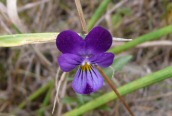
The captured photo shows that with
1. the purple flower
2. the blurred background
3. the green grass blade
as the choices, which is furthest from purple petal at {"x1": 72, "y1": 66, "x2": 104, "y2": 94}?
the blurred background

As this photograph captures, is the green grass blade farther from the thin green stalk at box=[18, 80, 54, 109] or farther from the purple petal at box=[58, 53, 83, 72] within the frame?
the thin green stalk at box=[18, 80, 54, 109]

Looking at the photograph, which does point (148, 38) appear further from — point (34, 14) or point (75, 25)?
point (34, 14)

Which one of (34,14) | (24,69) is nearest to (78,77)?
(24,69)

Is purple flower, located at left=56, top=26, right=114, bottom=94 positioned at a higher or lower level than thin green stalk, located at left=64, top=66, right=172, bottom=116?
higher

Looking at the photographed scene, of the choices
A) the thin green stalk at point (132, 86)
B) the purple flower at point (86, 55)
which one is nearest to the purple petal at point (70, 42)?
the purple flower at point (86, 55)

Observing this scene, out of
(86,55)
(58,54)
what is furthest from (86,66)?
(58,54)

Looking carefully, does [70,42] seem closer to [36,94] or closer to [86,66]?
[86,66]
